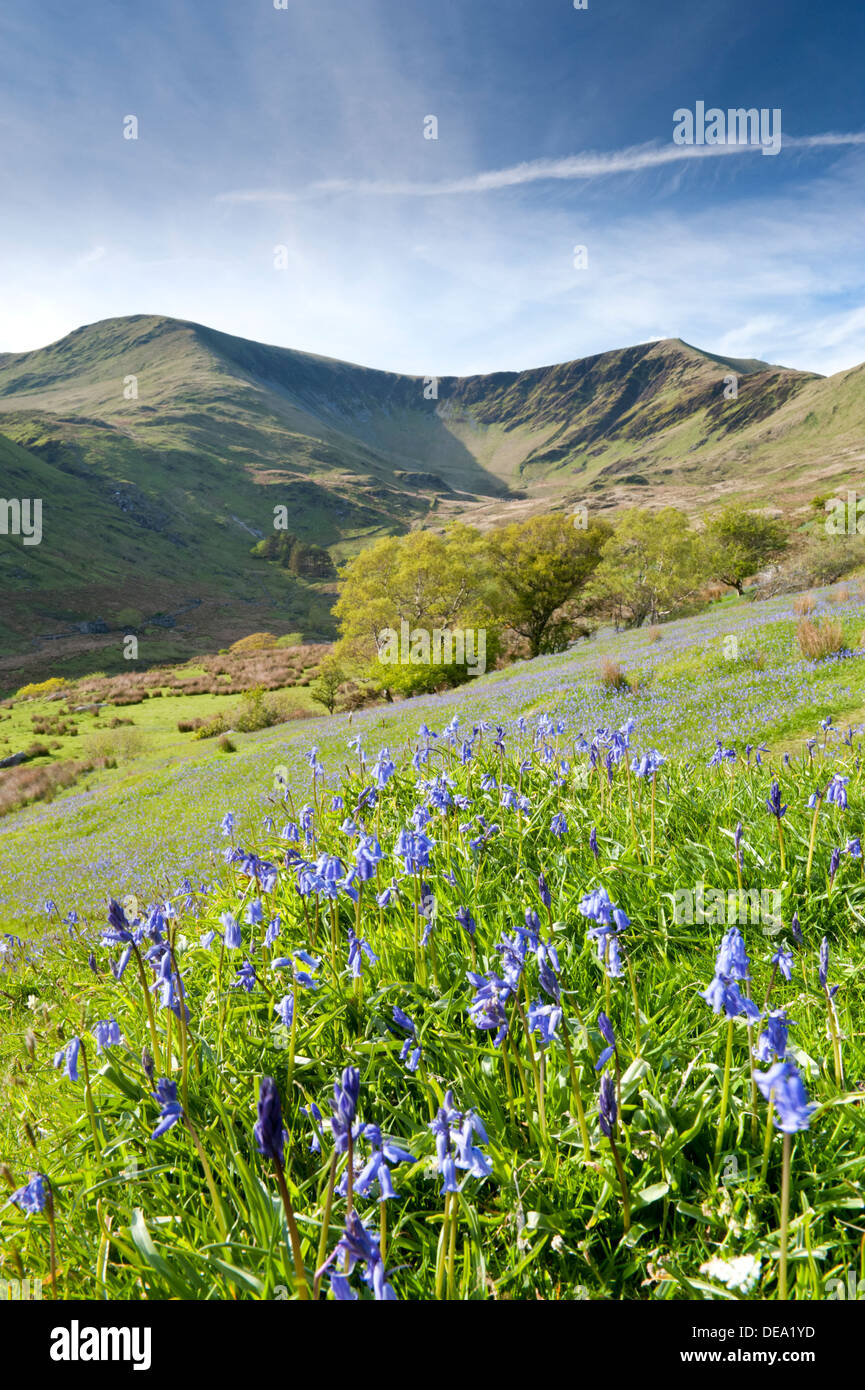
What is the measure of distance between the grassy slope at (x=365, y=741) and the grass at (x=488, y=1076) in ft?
14.9

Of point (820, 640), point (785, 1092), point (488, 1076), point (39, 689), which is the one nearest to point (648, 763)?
point (488, 1076)

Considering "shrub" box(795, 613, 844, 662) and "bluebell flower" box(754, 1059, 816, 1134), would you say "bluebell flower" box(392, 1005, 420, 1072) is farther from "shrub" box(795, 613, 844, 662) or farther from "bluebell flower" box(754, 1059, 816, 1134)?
"shrub" box(795, 613, 844, 662)

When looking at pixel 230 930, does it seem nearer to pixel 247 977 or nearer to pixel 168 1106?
pixel 247 977

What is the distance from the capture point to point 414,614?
155 feet

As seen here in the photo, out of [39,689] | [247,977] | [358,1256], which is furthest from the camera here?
[39,689]

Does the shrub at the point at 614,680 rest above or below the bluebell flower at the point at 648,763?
above

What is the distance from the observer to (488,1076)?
2.62 meters

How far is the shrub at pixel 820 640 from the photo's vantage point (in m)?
12.6

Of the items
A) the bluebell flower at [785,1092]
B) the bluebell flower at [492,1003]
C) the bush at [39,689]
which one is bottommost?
the bluebell flower at [492,1003]

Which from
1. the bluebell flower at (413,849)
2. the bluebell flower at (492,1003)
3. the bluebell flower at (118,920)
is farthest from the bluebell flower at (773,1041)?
the bluebell flower at (118,920)

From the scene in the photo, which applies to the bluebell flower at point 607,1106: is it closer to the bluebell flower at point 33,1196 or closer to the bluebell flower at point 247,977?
the bluebell flower at point 33,1196

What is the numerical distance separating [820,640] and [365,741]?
1194 centimetres

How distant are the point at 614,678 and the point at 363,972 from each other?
44.0 ft
